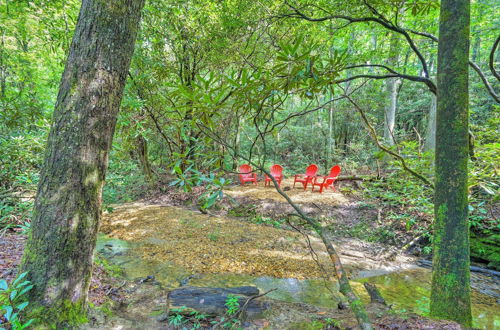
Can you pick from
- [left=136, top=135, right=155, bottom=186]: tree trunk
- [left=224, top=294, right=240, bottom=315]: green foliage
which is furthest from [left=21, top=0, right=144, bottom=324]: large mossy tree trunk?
[left=136, top=135, right=155, bottom=186]: tree trunk

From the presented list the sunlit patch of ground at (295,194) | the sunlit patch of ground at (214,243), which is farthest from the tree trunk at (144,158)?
the sunlit patch of ground at (295,194)

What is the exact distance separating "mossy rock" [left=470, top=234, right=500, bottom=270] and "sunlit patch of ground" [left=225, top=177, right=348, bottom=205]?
2683 mm

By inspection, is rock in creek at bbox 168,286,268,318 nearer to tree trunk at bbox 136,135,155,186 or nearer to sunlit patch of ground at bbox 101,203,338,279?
sunlit patch of ground at bbox 101,203,338,279

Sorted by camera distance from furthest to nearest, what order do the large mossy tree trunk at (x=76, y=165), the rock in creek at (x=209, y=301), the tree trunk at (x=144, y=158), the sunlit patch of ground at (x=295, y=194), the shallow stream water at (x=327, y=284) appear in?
the tree trunk at (x=144, y=158) → the sunlit patch of ground at (x=295, y=194) → the shallow stream water at (x=327, y=284) → the rock in creek at (x=209, y=301) → the large mossy tree trunk at (x=76, y=165)

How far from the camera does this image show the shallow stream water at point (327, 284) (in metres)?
2.72

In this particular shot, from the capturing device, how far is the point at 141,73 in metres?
5.30

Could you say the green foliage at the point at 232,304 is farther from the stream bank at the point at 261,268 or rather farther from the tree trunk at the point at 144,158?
the tree trunk at the point at 144,158

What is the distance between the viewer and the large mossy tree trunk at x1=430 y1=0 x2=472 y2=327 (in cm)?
151

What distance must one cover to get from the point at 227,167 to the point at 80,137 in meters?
1.03

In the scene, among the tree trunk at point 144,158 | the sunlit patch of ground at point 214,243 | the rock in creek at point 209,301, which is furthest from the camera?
the tree trunk at point 144,158

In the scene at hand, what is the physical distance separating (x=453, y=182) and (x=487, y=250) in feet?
13.0

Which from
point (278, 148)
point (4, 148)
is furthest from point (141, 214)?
point (278, 148)

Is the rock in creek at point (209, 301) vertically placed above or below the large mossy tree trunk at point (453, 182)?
below

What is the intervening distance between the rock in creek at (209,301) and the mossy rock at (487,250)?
4225mm
